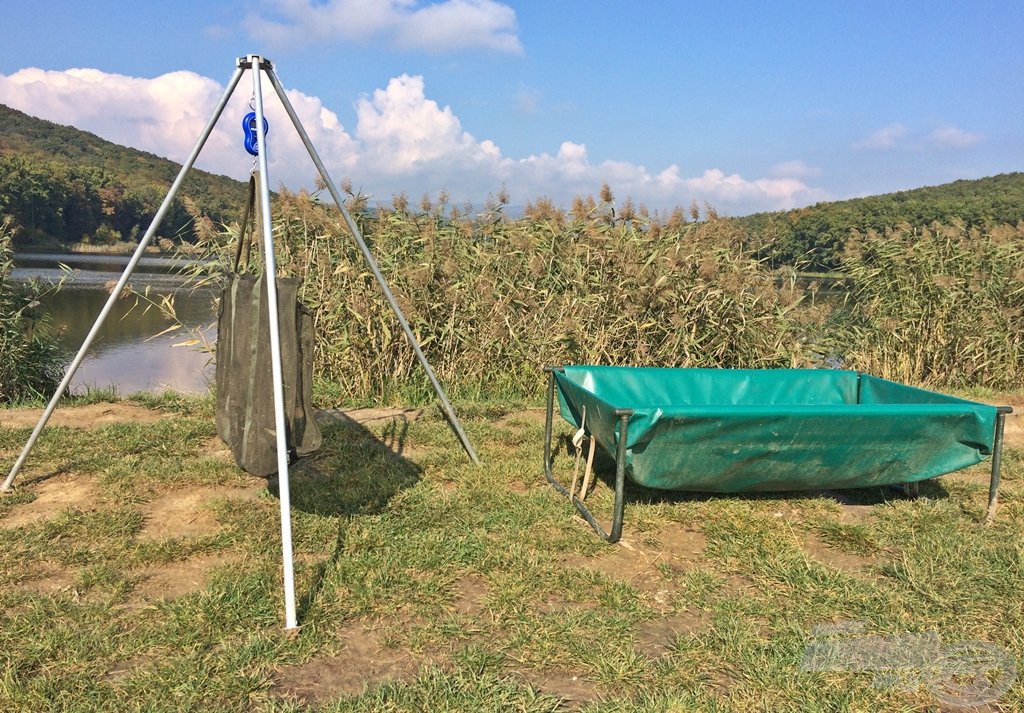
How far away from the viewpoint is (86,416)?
5562 millimetres

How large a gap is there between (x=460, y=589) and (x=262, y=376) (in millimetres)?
1255

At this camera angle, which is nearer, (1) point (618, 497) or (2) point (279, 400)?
(2) point (279, 400)

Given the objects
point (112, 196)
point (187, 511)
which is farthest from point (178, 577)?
point (112, 196)

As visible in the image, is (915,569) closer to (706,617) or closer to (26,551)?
(706,617)

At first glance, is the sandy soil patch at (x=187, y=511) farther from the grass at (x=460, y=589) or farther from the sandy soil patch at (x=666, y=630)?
the sandy soil patch at (x=666, y=630)

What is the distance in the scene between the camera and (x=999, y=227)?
8297mm

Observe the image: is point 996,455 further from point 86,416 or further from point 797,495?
point 86,416

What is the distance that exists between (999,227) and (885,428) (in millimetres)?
6771

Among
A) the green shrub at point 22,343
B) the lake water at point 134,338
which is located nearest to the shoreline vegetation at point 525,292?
the lake water at point 134,338

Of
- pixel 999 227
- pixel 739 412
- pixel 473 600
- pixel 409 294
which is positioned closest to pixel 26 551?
pixel 473 600

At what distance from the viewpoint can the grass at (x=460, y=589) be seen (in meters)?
2.26

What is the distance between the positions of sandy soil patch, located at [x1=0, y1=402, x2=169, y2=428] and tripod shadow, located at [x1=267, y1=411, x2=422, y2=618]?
1.62 meters

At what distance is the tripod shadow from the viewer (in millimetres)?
3555

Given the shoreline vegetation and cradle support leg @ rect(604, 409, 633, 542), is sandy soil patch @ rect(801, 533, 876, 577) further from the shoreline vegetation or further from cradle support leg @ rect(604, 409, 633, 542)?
the shoreline vegetation
